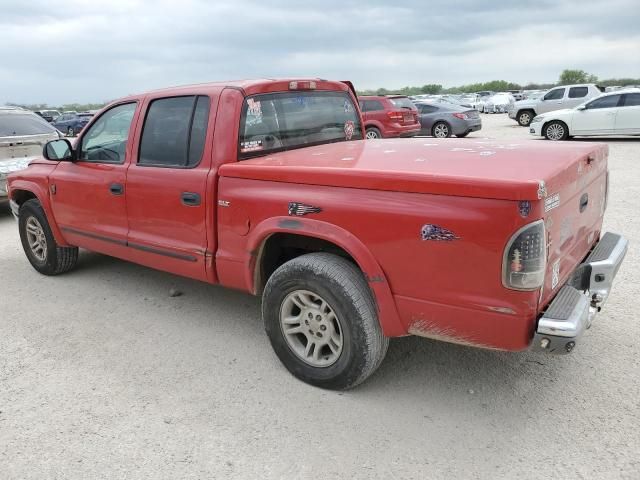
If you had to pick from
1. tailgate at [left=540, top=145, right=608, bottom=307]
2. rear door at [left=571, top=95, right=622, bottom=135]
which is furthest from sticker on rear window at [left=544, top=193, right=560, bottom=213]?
rear door at [left=571, top=95, right=622, bottom=135]

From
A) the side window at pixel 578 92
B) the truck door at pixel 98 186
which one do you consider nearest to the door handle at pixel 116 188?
the truck door at pixel 98 186

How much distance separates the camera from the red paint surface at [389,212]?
2.46 metres

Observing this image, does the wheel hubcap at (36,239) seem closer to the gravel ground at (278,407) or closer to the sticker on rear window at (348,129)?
the gravel ground at (278,407)

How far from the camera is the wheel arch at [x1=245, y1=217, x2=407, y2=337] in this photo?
281cm

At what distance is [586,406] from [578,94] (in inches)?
783

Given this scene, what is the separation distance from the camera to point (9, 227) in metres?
8.03

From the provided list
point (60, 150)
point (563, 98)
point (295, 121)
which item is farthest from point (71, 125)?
point (295, 121)

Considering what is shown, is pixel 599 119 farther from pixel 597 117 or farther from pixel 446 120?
pixel 446 120

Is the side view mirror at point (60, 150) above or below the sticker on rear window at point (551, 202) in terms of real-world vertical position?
above

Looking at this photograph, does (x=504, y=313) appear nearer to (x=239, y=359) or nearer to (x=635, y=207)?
(x=239, y=359)

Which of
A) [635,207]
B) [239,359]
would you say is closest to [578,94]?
[635,207]

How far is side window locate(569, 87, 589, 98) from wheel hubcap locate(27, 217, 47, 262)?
65.0ft

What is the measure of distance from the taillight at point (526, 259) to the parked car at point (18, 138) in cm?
812

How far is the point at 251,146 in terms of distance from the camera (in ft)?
12.1
